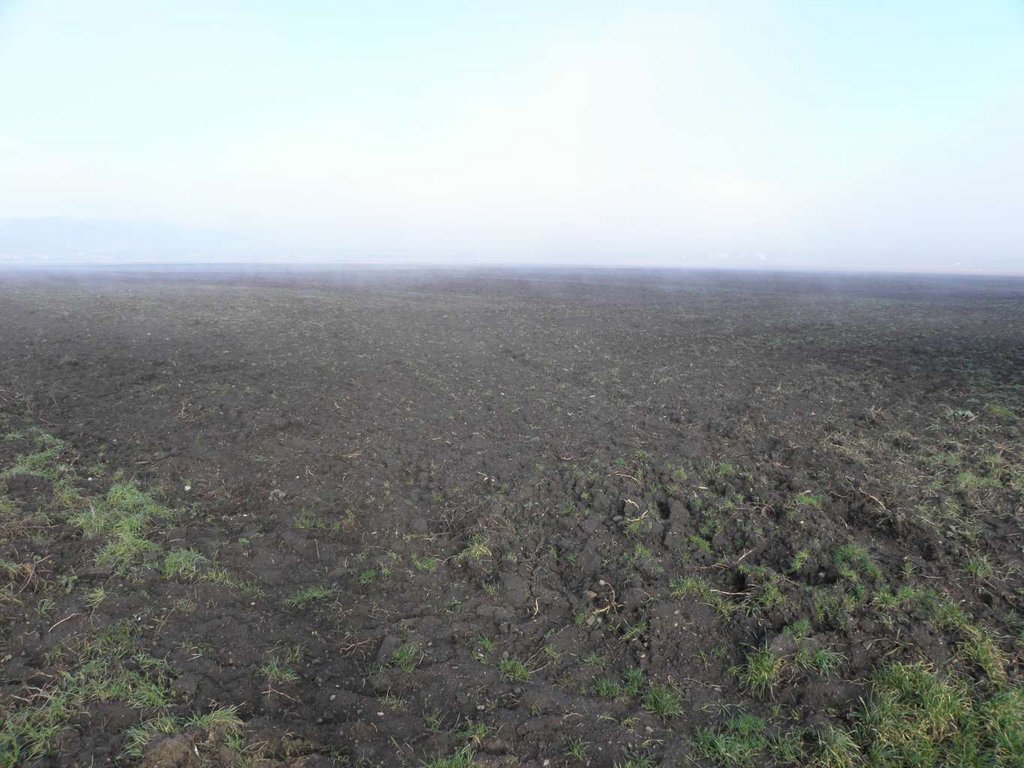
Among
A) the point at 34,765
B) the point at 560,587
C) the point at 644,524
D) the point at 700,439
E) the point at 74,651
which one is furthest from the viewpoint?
the point at 700,439

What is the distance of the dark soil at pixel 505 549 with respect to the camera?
3.54m

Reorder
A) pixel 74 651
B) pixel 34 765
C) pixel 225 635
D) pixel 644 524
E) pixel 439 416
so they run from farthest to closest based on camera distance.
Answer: pixel 439 416 < pixel 644 524 < pixel 225 635 < pixel 74 651 < pixel 34 765

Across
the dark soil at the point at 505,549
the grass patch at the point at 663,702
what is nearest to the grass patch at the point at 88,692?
the dark soil at the point at 505,549

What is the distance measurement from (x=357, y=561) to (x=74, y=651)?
2.06 meters

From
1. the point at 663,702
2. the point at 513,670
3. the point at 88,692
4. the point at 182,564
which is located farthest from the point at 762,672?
the point at 182,564

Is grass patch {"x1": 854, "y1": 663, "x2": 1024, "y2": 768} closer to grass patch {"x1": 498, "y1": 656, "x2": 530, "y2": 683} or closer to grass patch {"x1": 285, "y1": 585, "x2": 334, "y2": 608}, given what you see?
grass patch {"x1": 498, "y1": 656, "x2": 530, "y2": 683}

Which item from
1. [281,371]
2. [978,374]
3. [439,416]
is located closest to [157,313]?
[281,371]

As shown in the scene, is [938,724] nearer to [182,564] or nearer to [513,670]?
[513,670]

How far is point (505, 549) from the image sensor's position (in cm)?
529

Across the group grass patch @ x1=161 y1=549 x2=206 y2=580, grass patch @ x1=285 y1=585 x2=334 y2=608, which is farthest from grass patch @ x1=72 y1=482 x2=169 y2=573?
grass patch @ x1=285 y1=585 x2=334 y2=608

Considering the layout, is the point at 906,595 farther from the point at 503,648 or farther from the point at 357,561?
the point at 357,561

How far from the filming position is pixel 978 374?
10102mm

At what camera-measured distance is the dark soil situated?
3.54 m

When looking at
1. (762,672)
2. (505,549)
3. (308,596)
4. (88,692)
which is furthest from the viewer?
(505,549)
